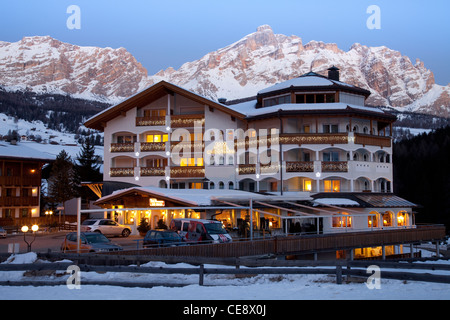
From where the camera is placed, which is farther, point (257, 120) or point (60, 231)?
point (257, 120)

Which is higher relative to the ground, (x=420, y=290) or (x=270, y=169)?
(x=270, y=169)

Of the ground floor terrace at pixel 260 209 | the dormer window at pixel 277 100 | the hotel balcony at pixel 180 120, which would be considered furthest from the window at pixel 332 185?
the hotel balcony at pixel 180 120

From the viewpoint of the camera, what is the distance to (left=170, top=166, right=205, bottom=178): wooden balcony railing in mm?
51031

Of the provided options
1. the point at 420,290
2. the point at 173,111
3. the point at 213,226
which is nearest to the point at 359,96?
the point at 173,111

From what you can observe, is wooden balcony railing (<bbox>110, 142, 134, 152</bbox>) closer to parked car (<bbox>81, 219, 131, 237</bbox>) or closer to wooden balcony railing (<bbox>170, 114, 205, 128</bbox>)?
wooden balcony railing (<bbox>170, 114, 205, 128</bbox>)

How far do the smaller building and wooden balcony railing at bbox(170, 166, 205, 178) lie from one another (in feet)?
49.5

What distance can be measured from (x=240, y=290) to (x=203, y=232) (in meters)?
12.8

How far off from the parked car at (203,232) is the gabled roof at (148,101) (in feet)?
72.5

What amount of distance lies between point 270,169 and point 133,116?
15781 mm

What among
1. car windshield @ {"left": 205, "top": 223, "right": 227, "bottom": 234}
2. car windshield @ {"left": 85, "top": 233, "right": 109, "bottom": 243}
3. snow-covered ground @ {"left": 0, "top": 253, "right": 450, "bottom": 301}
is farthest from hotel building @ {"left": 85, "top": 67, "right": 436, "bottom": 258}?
snow-covered ground @ {"left": 0, "top": 253, "right": 450, "bottom": 301}

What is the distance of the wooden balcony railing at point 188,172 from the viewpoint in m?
51.0
